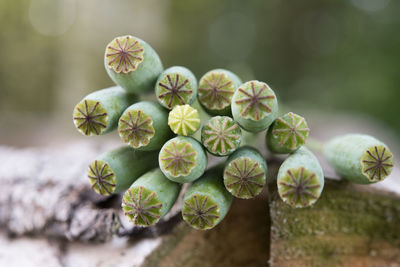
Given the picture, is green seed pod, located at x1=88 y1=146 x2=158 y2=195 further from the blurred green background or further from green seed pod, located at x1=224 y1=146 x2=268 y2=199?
the blurred green background

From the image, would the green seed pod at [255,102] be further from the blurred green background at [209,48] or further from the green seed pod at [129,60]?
the blurred green background at [209,48]

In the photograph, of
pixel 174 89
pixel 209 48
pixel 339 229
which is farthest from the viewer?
pixel 209 48

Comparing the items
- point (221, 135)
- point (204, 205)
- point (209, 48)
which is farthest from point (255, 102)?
point (209, 48)

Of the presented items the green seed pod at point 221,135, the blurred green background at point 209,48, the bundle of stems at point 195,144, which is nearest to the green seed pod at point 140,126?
the bundle of stems at point 195,144

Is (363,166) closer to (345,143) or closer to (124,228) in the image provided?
(345,143)

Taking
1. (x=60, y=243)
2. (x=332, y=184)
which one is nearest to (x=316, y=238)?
(x=332, y=184)

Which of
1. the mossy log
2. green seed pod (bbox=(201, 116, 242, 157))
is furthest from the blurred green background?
green seed pod (bbox=(201, 116, 242, 157))

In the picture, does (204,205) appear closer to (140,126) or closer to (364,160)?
(140,126)
